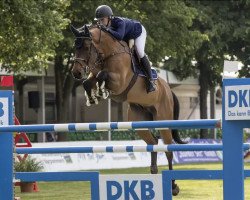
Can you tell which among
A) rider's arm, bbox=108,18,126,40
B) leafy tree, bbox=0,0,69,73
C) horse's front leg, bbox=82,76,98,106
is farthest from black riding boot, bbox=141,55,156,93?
leafy tree, bbox=0,0,69,73

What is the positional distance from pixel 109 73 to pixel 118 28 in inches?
24.7

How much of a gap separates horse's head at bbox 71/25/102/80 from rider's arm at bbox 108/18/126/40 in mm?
404

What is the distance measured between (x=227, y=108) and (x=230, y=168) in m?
0.47

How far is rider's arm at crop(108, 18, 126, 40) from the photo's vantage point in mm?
9129

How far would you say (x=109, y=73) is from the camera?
8.96m

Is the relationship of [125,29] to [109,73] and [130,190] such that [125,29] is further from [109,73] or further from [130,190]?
[130,190]

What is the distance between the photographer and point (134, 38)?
963 centimetres

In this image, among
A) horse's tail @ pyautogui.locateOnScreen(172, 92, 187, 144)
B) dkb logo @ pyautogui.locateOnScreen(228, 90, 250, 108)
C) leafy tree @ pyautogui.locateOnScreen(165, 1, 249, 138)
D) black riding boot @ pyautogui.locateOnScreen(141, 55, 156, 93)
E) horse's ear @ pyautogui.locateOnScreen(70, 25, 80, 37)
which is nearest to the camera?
dkb logo @ pyautogui.locateOnScreen(228, 90, 250, 108)

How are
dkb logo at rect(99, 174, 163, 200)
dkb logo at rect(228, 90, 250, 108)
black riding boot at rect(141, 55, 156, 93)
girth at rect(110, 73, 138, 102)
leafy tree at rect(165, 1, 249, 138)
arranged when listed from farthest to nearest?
leafy tree at rect(165, 1, 249, 138), black riding boot at rect(141, 55, 156, 93), girth at rect(110, 73, 138, 102), dkb logo at rect(99, 174, 163, 200), dkb logo at rect(228, 90, 250, 108)

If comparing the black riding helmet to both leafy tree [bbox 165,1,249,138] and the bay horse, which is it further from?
leafy tree [bbox 165,1,249,138]

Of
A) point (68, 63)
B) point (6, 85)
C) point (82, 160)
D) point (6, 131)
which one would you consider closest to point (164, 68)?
point (68, 63)

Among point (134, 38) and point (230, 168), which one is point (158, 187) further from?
point (134, 38)

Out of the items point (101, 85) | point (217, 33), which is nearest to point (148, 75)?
point (101, 85)

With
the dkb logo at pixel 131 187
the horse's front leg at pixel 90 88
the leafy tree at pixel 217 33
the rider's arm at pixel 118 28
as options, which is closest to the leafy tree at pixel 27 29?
the rider's arm at pixel 118 28
